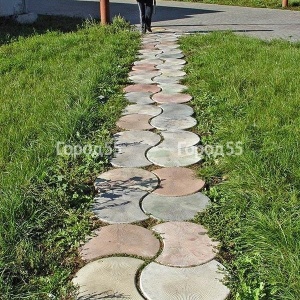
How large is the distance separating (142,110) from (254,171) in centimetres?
180

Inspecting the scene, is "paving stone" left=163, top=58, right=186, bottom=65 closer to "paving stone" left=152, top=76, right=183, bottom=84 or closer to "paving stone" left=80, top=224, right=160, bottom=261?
"paving stone" left=152, top=76, right=183, bottom=84

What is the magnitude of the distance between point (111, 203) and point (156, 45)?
5.92 meters

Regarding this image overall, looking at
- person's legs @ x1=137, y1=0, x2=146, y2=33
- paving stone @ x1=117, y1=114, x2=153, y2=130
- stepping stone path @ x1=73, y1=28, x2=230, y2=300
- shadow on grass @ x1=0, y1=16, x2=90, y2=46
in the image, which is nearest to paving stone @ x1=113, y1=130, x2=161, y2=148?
stepping stone path @ x1=73, y1=28, x2=230, y2=300

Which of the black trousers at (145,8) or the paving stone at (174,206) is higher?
the black trousers at (145,8)

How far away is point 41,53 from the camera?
7238 mm

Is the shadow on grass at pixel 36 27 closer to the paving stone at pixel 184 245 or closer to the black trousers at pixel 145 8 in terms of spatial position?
the black trousers at pixel 145 8

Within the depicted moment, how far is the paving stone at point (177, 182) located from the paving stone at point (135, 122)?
35.7 inches

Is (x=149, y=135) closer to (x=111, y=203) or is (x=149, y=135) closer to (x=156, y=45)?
(x=111, y=203)

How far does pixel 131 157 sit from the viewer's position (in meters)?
3.53

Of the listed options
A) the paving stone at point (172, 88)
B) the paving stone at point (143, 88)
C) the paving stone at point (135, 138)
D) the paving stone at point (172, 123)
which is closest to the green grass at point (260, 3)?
the paving stone at point (172, 88)

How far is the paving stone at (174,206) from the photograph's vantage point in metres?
2.76

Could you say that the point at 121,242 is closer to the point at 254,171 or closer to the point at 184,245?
the point at 184,245

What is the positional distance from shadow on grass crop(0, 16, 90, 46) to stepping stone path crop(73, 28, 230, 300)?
17.8 ft

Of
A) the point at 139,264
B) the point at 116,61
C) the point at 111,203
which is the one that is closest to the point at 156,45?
the point at 116,61
